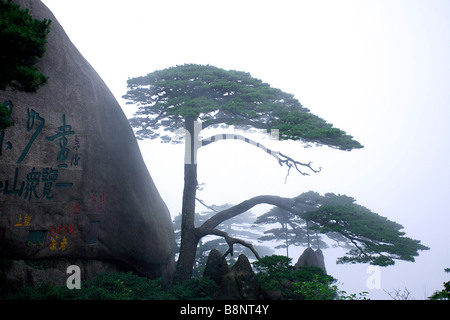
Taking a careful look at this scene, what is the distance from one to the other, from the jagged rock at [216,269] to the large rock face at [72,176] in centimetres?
178

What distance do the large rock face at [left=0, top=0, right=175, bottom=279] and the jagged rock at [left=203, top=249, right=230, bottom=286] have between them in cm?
178

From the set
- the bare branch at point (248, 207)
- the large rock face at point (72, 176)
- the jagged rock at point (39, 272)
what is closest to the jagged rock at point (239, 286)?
the bare branch at point (248, 207)

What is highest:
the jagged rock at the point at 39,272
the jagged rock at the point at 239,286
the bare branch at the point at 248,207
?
the bare branch at the point at 248,207

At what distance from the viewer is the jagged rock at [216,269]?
33.9 ft

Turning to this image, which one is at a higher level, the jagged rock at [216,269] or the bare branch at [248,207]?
the bare branch at [248,207]

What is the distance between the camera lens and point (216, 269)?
10.4 m

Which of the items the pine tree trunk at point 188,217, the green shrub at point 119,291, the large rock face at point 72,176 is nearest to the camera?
→ the green shrub at point 119,291

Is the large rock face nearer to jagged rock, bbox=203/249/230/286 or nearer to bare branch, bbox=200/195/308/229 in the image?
jagged rock, bbox=203/249/230/286

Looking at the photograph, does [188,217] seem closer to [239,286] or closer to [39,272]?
[239,286]

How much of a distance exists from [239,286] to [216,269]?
2.39 metres

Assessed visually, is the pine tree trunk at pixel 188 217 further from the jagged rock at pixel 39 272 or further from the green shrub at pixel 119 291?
the jagged rock at pixel 39 272

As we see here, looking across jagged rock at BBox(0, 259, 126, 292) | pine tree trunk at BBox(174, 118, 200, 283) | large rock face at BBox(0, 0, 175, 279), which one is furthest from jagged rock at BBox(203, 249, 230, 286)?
jagged rock at BBox(0, 259, 126, 292)
